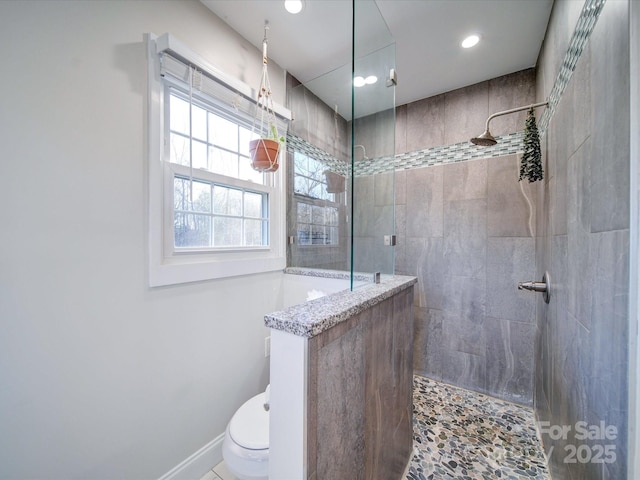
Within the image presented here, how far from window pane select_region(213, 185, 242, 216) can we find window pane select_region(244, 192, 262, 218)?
50 mm

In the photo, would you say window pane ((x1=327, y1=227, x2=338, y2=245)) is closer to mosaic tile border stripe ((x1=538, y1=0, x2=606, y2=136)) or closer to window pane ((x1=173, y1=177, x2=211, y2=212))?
window pane ((x1=173, y1=177, x2=211, y2=212))

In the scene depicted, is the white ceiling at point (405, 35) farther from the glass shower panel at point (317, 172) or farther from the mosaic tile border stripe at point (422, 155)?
the mosaic tile border stripe at point (422, 155)

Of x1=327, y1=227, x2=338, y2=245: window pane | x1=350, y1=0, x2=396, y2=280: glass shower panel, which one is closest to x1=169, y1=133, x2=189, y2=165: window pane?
x1=350, y1=0, x2=396, y2=280: glass shower panel

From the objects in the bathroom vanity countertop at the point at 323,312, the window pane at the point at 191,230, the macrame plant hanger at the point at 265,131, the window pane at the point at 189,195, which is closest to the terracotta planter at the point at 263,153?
the macrame plant hanger at the point at 265,131

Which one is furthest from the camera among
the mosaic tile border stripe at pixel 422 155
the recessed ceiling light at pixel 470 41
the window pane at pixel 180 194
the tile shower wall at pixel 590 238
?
the mosaic tile border stripe at pixel 422 155

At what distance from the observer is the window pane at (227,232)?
4.95 ft

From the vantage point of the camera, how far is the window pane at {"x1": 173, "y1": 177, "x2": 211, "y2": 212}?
1318 mm

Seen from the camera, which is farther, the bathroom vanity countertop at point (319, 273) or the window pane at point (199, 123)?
the bathroom vanity countertop at point (319, 273)

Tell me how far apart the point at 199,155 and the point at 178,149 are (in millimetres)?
111

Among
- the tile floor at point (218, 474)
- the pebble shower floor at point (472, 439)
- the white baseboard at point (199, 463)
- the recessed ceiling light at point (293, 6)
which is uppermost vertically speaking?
the recessed ceiling light at point (293, 6)

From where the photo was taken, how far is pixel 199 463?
4.41 ft

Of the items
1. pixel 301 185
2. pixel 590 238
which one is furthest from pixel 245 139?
pixel 590 238

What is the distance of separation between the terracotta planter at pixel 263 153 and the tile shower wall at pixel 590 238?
51.0 inches

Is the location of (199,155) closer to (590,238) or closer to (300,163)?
(300,163)
